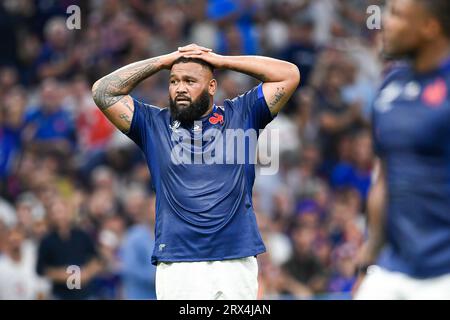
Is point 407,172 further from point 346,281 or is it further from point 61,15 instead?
point 61,15

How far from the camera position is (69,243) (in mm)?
12391

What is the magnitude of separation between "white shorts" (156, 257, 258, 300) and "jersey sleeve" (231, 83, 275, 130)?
1.03m

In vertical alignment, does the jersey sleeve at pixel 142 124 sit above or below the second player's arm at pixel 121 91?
below

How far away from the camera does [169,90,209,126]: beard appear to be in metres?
7.68

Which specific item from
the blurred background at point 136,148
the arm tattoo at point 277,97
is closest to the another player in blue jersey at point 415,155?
the arm tattoo at point 277,97

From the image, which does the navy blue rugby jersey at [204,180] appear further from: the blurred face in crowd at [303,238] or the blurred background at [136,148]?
the blurred face in crowd at [303,238]

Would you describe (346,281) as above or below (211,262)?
below

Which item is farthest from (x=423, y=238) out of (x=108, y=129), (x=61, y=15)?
(x=61, y=15)

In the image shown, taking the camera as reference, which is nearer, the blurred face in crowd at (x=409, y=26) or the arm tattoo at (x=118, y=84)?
the blurred face in crowd at (x=409, y=26)

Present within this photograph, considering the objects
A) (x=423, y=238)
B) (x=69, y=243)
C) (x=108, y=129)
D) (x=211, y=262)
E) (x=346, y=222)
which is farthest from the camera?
(x=108, y=129)

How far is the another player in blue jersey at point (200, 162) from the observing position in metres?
7.46

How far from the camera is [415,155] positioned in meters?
5.47

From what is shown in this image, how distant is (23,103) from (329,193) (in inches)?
178

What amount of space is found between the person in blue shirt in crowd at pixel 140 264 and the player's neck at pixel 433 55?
7139 millimetres
